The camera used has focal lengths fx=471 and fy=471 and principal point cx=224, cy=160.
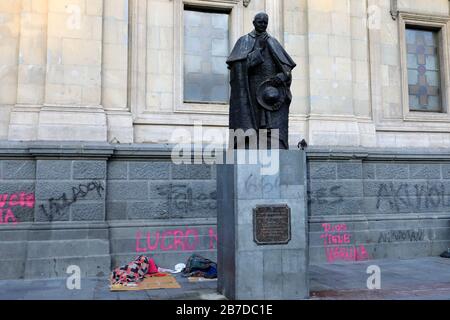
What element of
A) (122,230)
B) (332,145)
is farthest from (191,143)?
(332,145)

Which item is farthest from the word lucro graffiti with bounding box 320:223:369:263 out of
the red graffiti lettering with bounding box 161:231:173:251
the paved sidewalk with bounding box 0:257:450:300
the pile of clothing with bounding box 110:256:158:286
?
the pile of clothing with bounding box 110:256:158:286

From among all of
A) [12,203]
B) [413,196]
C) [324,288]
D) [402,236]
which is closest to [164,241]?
[12,203]

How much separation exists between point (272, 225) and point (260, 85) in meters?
2.34

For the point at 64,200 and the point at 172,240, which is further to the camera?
the point at 172,240

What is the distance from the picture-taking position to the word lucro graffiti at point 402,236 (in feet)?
39.8

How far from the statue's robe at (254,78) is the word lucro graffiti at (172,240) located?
3837 millimetres

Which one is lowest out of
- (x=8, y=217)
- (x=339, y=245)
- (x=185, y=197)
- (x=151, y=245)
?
(x=339, y=245)

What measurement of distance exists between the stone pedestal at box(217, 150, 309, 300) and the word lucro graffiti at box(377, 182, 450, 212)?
560 centimetres

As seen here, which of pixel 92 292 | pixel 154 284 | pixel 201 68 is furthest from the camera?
pixel 201 68

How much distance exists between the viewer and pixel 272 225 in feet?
24.7

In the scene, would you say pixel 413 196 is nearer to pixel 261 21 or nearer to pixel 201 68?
pixel 201 68

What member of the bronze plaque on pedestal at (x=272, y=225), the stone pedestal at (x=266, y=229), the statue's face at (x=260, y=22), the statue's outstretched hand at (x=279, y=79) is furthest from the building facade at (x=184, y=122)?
the statue's face at (x=260, y=22)

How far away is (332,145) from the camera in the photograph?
1215cm

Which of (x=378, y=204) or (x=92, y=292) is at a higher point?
(x=378, y=204)
